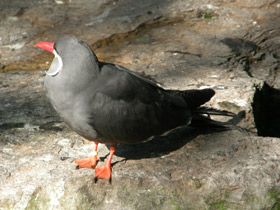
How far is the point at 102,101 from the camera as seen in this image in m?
2.83

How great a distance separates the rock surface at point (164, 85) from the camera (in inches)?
111

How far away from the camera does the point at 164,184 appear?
2.85 metres

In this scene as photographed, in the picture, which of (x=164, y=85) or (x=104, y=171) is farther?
(x=164, y=85)

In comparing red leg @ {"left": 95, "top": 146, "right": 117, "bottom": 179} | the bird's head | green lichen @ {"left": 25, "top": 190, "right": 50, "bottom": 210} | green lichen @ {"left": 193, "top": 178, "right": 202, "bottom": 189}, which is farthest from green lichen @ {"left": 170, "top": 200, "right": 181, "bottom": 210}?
the bird's head

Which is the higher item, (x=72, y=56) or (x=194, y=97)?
(x=72, y=56)

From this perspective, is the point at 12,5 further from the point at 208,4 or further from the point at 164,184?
the point at 164,184

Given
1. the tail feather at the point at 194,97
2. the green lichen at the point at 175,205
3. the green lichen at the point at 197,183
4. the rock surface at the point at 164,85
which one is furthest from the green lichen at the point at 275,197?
the tail feather at the point at 194,97

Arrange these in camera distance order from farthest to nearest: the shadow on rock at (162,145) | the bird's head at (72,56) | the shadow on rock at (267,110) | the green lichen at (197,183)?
the shadow on rock at (267,110)
the shadow on rock at (162,145)
the green lichen at (197,183)
the bird's head at (72,56)

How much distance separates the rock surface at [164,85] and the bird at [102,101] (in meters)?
0.21

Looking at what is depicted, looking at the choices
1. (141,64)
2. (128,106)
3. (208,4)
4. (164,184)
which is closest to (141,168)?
(164,184)

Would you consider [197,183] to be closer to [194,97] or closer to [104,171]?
[104,171]

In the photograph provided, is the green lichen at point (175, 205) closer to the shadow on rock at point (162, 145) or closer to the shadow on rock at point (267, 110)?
the shadow on rock at point (162, 145)

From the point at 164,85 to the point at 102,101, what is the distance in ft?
4.87

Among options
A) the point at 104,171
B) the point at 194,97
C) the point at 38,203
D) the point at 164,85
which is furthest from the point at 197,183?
the point at 164,85
